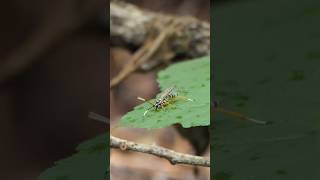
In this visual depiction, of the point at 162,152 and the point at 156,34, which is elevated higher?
the point at 156,34

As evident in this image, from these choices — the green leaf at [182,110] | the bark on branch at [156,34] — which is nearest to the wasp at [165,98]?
the green leaf at [182,110]

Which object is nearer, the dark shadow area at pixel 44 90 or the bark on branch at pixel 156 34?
the dark shadow area at pixel 44 90
